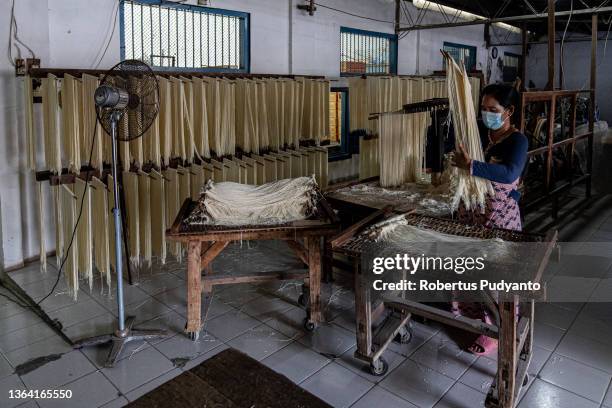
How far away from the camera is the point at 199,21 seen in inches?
204

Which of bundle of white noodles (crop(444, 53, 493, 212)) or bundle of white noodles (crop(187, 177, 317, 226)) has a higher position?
bundle of white noodles (crop(444, 53, 493, 212))

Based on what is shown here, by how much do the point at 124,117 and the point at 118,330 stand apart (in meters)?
1.27

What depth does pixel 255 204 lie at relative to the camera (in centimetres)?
290

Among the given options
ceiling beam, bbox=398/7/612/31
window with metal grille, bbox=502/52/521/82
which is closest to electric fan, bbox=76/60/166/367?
ceiling beam, bbox=398/7/612/31

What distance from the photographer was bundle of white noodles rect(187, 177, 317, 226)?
2797 mm

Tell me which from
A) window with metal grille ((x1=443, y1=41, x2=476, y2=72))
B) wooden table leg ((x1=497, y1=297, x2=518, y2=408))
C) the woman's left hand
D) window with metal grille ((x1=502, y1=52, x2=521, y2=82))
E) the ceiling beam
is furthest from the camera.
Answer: window with metal grille ((x1=502, y1=52, x2=521, y2=82))

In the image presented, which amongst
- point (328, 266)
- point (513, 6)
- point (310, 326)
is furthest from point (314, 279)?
point (513, 6)

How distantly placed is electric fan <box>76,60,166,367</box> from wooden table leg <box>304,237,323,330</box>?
90cm

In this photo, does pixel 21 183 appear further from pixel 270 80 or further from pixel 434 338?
pixel 434 338

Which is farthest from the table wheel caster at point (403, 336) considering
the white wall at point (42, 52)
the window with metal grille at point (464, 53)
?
the window with metal grille at point (464, 53)

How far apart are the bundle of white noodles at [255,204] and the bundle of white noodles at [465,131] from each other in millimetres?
874

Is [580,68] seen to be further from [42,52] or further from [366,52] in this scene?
[42,52]

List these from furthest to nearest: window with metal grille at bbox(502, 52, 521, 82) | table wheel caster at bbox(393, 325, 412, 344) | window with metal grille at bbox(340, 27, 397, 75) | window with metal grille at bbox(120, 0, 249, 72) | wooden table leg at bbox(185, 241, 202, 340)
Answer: window with metal grille at bbox(502, 52, 521, 82) → window with metal grille at bbox(340, 27, 397, 75) → window with metal grille at bbox(120, 0, 249, 72) → table wheel caster at bbox(393, 325, 412, 344) → wooden table leg at bbox(185, 241, 202, 340)

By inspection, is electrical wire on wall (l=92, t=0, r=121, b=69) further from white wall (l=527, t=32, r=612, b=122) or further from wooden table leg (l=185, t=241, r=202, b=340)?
white wall (l=527, t=32, r=612, b=122)
